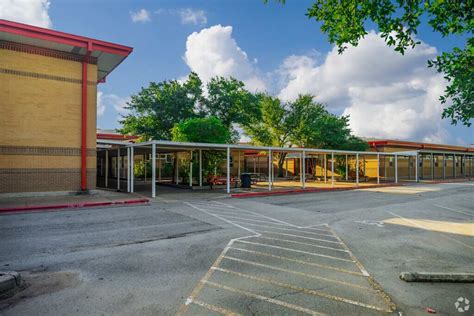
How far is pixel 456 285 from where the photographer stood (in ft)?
16.8

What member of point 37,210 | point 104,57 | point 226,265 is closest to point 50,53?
point 104,57

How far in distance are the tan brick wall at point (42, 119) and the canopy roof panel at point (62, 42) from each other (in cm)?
70

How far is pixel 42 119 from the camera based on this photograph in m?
16.3

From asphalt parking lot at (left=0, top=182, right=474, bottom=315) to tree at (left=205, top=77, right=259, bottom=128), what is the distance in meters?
22.3

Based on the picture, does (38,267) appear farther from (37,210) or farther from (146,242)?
(37,210)

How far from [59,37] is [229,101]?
18.7 metres

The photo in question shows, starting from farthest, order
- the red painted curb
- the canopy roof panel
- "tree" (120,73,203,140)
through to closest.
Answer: "tree" (120,73,203,140) → the canopy roof panel → the red painted curb

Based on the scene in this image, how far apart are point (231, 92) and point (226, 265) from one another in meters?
28.2

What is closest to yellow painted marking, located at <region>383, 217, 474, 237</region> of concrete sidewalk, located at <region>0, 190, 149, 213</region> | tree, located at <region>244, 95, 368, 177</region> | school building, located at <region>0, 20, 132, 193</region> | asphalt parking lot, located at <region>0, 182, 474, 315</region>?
asphalt parking lot, located at <region>0, 182, 474, 315</region>

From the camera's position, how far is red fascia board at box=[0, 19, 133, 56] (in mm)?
14617

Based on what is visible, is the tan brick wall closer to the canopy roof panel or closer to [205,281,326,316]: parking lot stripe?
the canopy roof panel

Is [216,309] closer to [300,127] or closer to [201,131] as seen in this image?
[201,131]

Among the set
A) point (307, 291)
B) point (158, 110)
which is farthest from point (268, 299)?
point (158, 110)

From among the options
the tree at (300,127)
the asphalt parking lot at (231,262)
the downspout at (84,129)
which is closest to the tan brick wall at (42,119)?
the downspout at (84,129)
